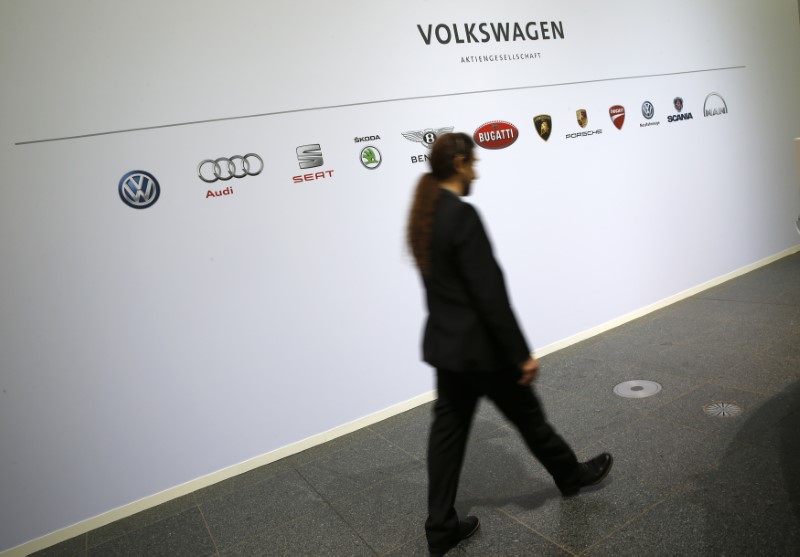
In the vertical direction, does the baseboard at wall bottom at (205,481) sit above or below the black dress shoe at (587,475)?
below

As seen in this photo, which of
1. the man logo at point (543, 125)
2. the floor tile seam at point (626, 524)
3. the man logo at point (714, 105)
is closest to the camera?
the floor tile seam at point (626, 524)

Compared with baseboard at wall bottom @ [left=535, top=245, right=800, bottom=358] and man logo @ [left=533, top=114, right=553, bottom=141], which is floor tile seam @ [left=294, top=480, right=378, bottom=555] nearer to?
baseboard at wall bottom @ [left=535, top=245, right=800, bottom=358]

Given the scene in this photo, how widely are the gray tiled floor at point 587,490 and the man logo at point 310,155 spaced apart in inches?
66.7

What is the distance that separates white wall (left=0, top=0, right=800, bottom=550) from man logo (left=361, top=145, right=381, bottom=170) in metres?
0.05

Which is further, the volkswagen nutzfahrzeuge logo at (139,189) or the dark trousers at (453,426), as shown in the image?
the volkswagen nutzfahrzeuge logo at (139,189)

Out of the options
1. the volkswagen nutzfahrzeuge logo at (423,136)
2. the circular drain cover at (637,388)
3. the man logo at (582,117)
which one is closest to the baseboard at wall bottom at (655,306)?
the circular drain cover at (637,388)

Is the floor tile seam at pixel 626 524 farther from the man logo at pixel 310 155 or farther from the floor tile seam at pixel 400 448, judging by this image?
the man logo at pixel 310 155

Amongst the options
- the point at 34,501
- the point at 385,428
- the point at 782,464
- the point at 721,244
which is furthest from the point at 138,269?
the point at 721,244

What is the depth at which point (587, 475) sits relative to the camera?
232 centimetres

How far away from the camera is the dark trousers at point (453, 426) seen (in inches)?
81.4

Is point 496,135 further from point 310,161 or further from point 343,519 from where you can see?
point 343,519

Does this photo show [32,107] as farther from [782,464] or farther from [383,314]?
[782,464]

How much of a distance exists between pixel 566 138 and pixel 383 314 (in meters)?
2.05

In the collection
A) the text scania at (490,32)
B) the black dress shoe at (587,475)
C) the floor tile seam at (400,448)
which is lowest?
the floor tile seam at (400,448)
